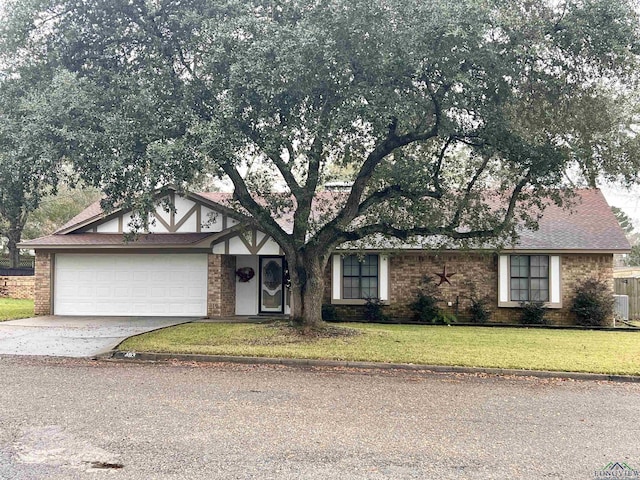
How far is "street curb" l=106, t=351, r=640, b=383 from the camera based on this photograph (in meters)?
9.05

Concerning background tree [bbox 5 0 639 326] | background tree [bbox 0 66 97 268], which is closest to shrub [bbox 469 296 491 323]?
background tree [bbox 5 0 639 326]

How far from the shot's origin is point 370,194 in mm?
13617

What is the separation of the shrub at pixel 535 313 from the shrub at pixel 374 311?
4.16 metres

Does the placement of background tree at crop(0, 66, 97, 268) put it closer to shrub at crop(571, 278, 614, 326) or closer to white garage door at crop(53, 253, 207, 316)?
white garage door at crop(53, 253, 207, 316)

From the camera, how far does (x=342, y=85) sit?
1023cm

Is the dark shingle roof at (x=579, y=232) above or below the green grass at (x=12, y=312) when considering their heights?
above

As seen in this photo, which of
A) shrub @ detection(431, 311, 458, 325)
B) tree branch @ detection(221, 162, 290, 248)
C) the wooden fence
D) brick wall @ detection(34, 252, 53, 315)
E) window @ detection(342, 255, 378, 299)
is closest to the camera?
tree branch @ detection(221, 162, 290, 248)

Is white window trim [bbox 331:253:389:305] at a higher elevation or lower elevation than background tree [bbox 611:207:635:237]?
lower

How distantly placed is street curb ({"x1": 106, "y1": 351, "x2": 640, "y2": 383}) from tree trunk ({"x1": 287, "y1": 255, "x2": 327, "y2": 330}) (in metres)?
3.02

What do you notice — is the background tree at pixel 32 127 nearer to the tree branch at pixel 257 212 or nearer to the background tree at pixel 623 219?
the tree branch at pixel 257 212

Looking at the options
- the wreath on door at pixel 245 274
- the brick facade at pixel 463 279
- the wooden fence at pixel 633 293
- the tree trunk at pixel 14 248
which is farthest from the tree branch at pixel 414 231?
the tree trunk at pixel 14 248

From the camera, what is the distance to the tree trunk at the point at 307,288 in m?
13.2

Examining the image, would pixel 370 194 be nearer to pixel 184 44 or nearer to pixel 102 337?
pixel 184 44

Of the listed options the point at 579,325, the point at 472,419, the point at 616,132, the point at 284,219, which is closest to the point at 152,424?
the point at 472,419
